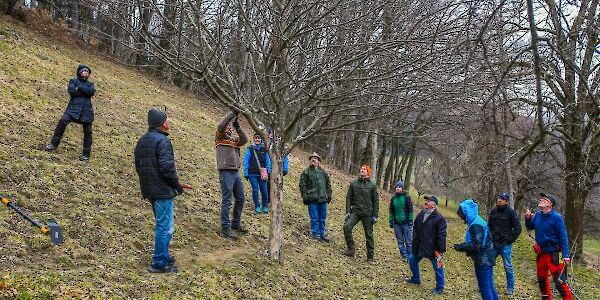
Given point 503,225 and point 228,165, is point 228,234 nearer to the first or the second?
point 228,165

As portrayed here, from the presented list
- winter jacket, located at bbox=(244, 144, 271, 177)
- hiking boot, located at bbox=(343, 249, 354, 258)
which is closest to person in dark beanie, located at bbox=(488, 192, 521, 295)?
hiking boot, located at bbox=(343, 249, 354, 258)

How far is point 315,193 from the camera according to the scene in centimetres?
1042

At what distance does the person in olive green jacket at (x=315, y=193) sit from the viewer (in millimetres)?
10438

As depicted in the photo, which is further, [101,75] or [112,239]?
[101,75]

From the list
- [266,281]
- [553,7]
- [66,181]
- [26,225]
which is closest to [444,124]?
[266,281]

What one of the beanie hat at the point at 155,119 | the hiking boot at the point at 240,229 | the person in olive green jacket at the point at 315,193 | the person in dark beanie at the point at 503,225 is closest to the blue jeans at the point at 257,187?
the person in olive green jacket at the point at 315,193

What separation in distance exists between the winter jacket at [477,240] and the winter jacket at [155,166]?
445 centimetres

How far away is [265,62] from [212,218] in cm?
351

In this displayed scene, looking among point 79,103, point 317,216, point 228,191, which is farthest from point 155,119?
point 317,216

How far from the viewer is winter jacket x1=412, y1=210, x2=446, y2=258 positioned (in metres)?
8.33

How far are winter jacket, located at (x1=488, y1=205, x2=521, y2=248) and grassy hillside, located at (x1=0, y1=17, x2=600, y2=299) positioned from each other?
4.27ft

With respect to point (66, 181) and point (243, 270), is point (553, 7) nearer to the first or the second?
point (243, 270)

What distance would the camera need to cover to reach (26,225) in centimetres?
670

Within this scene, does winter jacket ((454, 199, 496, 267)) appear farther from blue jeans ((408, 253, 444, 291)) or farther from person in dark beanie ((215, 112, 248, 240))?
person in dark beanie ((215, 112, 248, 240))
